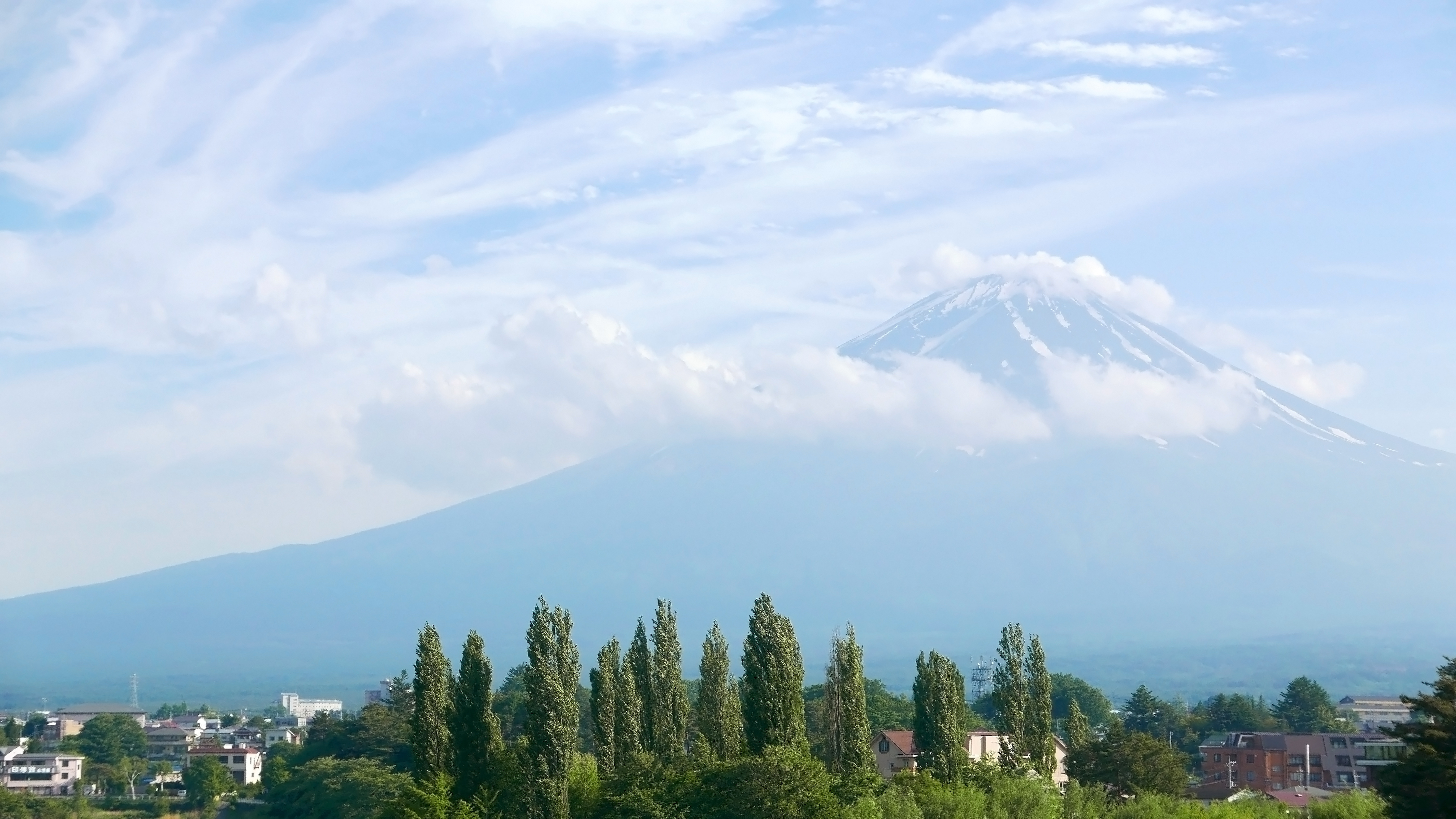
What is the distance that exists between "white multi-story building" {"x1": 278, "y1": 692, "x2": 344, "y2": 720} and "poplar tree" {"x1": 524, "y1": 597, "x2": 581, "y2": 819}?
143 meters

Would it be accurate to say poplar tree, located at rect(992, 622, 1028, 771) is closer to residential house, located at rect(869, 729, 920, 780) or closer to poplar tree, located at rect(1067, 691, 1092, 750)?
poplar tree, located at rect(1067, 691, 1092, 750)

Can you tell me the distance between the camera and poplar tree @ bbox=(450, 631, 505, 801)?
138ft

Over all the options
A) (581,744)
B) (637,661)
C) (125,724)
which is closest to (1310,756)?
(581,744)

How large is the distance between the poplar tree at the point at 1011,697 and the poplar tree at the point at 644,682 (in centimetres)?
1135

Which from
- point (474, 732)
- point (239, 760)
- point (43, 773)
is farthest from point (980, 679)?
point (474, 732)

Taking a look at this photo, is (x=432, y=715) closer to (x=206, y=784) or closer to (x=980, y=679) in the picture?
(x=206, y=784)

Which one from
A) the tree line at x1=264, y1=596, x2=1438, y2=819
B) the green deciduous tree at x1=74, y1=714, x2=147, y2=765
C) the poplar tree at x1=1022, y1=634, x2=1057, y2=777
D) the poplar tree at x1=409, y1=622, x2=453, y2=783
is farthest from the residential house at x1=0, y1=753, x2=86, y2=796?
the poplar tree at x1=1022, y1=634, x2=1057, y2=777

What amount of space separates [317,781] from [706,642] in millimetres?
26098

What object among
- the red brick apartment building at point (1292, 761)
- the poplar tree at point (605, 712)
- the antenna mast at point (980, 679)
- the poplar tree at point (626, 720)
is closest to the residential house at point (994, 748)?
the red brick apartment building at point (1292, 761)

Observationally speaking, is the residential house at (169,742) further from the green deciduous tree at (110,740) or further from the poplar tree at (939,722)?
the poplar tree at (939,722)

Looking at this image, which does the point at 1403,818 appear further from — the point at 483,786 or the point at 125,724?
the point at 125,724

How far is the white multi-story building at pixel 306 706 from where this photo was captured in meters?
182

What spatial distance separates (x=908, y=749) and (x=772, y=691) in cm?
1629

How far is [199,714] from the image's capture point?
5630 inches
